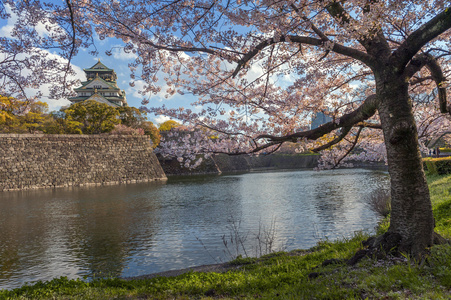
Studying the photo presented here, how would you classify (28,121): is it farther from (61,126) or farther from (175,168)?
(175,168)

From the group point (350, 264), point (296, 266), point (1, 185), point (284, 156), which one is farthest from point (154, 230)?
point (284, 156)

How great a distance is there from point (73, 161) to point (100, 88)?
2789cm

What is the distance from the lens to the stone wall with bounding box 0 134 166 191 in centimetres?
2470

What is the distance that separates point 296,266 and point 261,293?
3.80ft

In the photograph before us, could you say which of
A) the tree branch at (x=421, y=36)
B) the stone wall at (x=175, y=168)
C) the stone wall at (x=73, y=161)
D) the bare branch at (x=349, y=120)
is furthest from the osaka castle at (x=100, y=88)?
the tree branch at (x=421, y=36)

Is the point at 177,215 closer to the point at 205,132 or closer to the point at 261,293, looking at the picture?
the point at 205,132

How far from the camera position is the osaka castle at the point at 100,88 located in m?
49.2

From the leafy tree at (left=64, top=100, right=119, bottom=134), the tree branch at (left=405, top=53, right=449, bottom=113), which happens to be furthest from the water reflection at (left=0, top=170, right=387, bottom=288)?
the leafy tree at (left=64, top=100, right=119, bottom=134)

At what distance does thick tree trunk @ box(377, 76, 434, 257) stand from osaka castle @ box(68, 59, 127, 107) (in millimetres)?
48293

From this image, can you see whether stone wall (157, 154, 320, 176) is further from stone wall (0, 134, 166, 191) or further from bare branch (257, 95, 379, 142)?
bare branch (257, 95, 379, 142)

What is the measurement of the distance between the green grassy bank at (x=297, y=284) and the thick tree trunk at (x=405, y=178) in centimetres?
27

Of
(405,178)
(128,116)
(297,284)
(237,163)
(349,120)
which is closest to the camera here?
(297,284)

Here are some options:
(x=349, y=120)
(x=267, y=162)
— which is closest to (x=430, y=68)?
(x=349, y=120)

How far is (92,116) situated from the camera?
34.6 m
